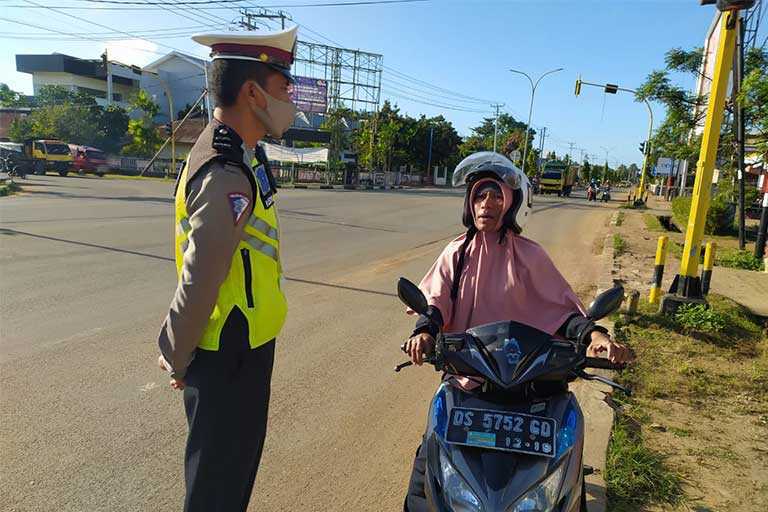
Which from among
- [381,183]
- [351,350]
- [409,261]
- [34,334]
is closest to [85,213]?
[409,261]

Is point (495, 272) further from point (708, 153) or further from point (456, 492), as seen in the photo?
point (708, 153)

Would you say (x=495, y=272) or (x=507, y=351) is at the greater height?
(x=495, y=272)

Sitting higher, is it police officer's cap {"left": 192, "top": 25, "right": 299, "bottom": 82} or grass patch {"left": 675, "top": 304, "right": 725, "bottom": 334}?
police officer's cap {"left": 192, "top": 25, "right": 299, "bottom": 82}

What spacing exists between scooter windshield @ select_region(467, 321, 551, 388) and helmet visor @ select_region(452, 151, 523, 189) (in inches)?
33.2

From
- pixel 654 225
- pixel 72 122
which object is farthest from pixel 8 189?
pixel 72 122

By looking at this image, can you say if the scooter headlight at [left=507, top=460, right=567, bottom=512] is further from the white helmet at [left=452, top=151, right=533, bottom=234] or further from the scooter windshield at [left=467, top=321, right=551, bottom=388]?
the white helmet at [left=452, top=151, right=533, bottom=234]

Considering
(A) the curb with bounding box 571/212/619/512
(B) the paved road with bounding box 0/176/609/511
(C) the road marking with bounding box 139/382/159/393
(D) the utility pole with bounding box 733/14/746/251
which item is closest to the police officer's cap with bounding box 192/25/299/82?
(B) the paved road with bounding box 0/176/609/511

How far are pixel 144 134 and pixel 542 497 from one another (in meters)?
46.7

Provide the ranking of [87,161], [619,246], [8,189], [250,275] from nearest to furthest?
[250,275], [619,246], [8,189], [87,161]

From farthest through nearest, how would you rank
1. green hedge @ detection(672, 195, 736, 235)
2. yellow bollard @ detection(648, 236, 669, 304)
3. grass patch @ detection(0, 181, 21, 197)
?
grass patch @ detection(0, 181, 21, 197) < green hedge @ detection(672, 195, 736, 235) < yellow bollard @ detection(648, 236, 669, 304)

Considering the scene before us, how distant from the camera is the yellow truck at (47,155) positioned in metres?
31.8

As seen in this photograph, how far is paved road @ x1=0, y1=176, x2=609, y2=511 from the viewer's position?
293 cm

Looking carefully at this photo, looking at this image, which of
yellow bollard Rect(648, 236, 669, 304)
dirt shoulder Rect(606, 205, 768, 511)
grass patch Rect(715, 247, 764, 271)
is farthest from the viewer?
grass patch Rect(715, 247, 764, 271)

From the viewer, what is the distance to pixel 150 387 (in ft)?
13.3
